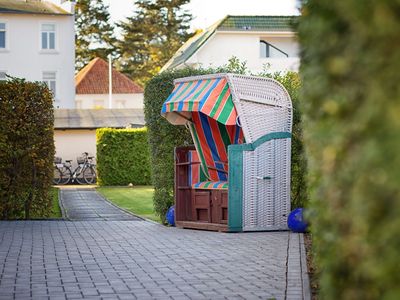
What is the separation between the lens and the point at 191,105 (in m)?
14.7

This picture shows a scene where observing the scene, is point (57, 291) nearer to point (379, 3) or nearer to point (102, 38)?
point (379, 3)

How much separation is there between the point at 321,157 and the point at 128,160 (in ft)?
106

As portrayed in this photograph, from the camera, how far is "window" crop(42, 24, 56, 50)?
52594 millimetres

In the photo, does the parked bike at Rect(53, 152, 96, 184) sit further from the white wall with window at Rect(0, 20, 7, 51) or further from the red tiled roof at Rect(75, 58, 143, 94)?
the red tiled roof at Rect(75, 58, 143, 94)

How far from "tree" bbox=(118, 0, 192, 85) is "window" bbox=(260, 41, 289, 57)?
1920cm

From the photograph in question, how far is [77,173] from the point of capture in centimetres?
3959

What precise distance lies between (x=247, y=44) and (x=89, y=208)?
26892 mm

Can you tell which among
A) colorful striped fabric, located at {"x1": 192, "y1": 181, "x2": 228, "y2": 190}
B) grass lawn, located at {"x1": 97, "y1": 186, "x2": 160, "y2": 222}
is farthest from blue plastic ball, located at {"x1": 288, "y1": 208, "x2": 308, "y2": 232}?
grass lawn, located at {"x1": 97, "y1": 186, "x2": 160, "y2": 222}

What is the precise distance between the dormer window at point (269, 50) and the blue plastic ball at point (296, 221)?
35.2 m

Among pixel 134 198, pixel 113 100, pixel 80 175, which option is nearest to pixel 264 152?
pixel 134 198

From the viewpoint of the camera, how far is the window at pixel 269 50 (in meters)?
49.2

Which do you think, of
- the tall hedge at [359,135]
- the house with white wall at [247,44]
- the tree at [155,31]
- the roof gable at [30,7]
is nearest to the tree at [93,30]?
the tree at [155,31]

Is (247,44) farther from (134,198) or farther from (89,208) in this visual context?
(89,208)

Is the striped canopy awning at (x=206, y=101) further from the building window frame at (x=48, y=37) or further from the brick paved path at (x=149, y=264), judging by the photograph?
the building window frame at (x=48, y=37)
